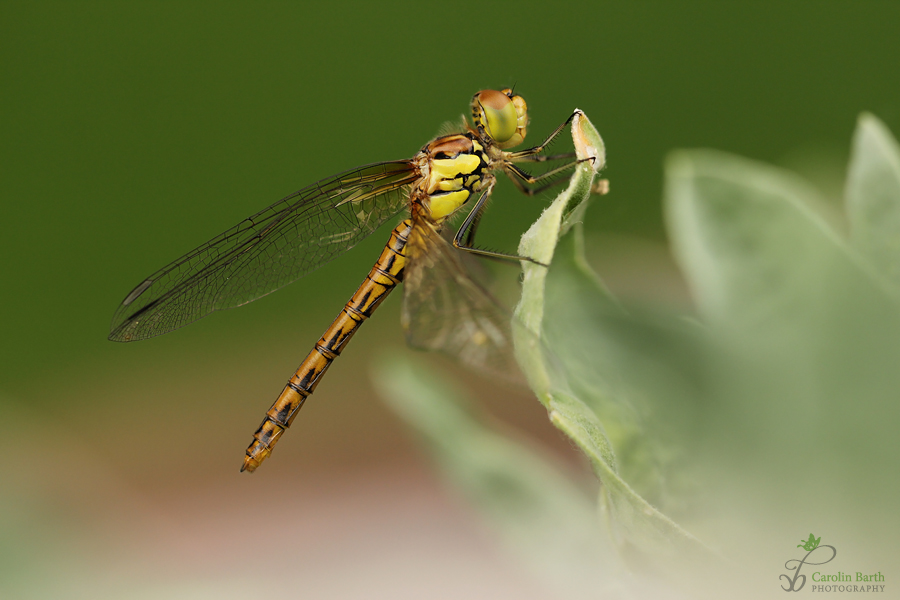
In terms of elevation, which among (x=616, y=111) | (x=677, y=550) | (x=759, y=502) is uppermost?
(x=616, y=111)

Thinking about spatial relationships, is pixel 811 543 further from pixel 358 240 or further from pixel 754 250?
pixel 358 240

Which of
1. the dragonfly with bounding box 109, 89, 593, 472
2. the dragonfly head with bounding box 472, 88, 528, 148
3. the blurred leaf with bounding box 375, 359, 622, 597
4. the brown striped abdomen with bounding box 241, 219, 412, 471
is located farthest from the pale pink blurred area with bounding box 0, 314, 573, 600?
the dragonfly head with bounding box 472, 88, 528, 148

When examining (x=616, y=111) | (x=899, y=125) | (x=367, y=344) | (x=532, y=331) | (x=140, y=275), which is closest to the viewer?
(x=532, y=331)

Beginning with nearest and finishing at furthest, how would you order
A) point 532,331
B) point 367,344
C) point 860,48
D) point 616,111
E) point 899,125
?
Result: point 532,331, point 899,125, point 860,48, point 616,111, point 367,344

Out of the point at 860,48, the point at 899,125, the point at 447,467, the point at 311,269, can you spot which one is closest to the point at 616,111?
the point at 860,48

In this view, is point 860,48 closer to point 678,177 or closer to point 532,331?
Result: point 678,177

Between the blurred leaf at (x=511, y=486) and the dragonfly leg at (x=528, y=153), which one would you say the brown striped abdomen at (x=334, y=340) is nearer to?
the dragonfly leg at (x=528, y=153)
